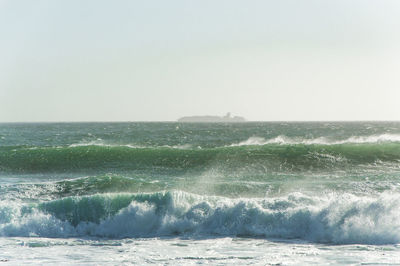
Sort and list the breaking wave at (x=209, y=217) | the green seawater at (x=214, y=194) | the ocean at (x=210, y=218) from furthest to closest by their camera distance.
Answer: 1. the green seawater at (x=214, y=194)
2. the breaking wave at (x=209, y=217)
3. the ocean at (x=210, y=218)

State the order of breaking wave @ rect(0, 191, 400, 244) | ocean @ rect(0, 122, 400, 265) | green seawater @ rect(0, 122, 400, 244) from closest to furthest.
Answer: ocean @ rect(0, 122, 400, 265) → breaking wave @ rect(0, 191, 400, 244) → green seawater @ rect(0, 122, 400, 244)

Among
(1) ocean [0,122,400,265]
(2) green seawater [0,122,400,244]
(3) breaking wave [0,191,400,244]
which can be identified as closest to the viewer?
(1) ocean [0,122,400,265]

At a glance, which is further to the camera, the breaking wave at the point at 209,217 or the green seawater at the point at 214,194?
the green seawater at the point at 214,194

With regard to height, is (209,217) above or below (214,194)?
below

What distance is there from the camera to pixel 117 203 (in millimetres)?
11375

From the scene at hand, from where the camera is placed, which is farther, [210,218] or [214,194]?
[214,194]

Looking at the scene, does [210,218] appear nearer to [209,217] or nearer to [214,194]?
[209,217]

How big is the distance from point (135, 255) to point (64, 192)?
6140 millimetres

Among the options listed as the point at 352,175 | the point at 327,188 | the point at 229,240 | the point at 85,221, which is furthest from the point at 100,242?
the point at 352,175

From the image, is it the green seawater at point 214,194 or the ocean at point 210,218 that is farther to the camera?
the green seawater at point 214,194

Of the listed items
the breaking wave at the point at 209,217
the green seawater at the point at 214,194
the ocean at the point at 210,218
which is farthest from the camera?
the green seawater at the point at 214,194

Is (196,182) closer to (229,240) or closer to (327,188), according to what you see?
(327,188)

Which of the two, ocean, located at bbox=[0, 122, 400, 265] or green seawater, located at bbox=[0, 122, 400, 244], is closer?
ocean, located at bbox=[0, 122, 400, 265]

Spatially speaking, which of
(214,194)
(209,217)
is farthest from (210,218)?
(214,194)
